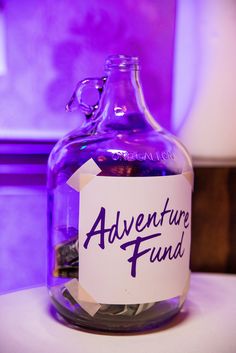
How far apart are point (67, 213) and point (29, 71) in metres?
0.22

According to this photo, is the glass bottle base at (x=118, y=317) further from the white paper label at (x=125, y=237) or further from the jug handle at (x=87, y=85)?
the jug handle at (x=87, y=85)

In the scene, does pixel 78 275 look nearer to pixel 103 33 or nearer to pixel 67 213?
pixel 67 213

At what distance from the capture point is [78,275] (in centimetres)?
52

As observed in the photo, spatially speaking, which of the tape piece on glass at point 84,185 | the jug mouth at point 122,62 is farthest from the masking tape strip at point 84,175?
the jug mouth at point 122,62

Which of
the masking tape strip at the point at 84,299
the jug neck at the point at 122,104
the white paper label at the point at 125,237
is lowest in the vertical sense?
the masking tape strip at the point at 84,299

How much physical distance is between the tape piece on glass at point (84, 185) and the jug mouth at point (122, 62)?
0.10 meters

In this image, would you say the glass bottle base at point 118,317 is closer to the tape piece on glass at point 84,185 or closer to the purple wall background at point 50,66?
the tape piece on glass at point 84,185

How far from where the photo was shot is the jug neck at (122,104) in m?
0.56

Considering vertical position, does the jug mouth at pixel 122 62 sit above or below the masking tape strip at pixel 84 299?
above

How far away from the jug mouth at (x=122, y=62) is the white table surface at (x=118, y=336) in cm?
27

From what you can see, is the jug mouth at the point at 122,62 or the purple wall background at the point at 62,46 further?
the purple wall background at the point at 62,46

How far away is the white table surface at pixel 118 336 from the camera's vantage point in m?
0.48

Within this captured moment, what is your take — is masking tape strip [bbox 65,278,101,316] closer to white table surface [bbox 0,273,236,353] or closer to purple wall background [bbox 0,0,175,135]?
white table surface [bbox 0,273,236,353]

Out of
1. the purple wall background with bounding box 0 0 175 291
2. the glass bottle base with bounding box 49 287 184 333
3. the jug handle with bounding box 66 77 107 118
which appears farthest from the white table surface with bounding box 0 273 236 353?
the jug handle with bounding box 66 77 107 118
